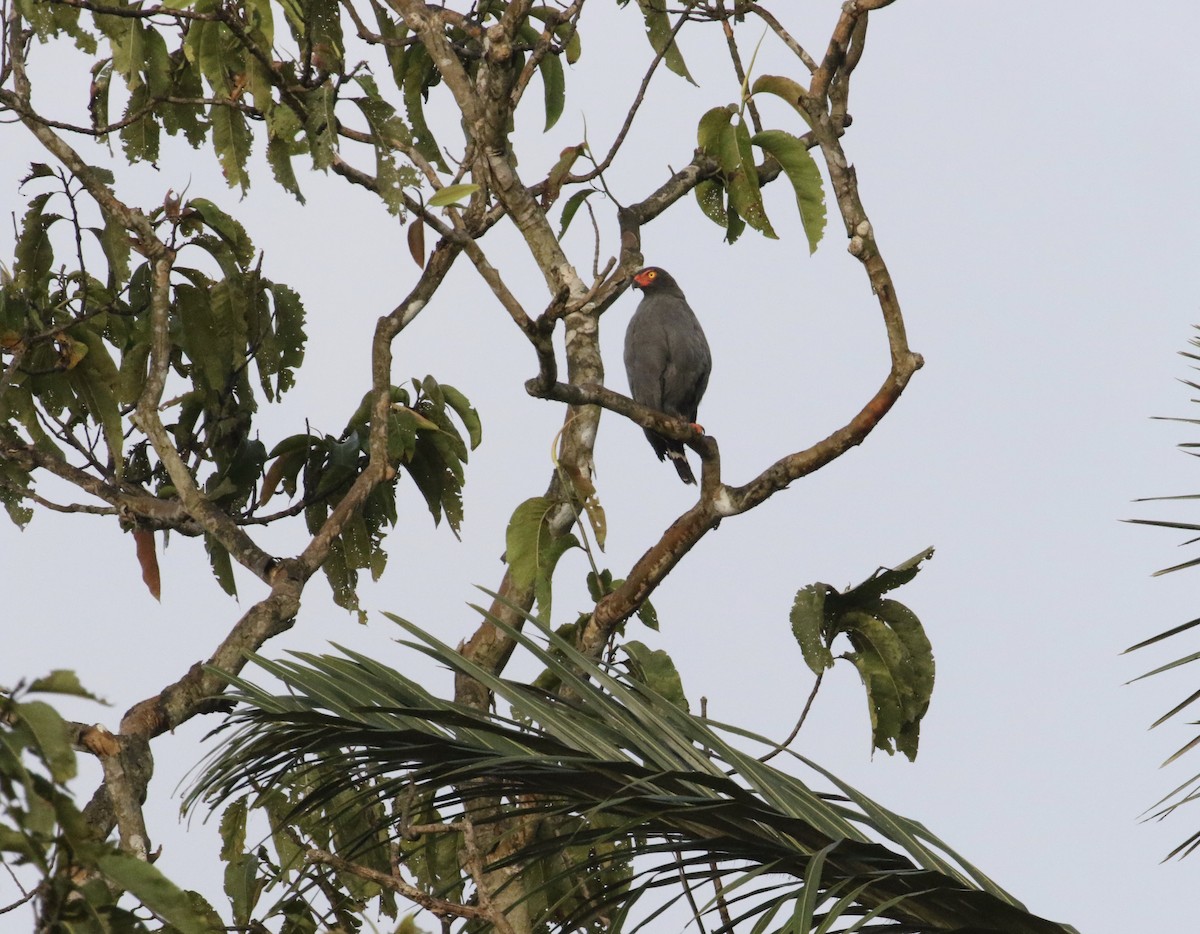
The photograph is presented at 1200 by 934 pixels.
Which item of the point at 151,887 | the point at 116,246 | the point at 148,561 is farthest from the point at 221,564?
the point at 151,887

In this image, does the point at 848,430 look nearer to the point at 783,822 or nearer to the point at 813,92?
the point at 813,92

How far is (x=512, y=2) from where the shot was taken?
360cm

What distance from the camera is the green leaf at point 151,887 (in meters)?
1.18

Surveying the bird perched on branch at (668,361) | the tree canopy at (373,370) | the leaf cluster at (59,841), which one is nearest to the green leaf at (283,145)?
the tree canopy at (373,370)

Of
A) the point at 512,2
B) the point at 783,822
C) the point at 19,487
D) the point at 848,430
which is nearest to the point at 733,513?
the point at 848,430

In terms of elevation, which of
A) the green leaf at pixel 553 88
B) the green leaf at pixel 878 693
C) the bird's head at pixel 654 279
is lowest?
the green leaf at pixel 878 693

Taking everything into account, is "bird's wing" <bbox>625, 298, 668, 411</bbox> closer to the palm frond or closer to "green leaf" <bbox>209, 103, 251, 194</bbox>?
"green leaf" <bbox>209, 103, 251, 194</bbox>

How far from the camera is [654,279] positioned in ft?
24.1

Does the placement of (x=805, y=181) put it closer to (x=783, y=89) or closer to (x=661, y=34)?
(x=783, y=89)

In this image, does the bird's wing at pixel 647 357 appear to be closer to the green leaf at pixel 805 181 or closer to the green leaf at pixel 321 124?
the green leaf at pixel 805 181

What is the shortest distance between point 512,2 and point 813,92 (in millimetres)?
822

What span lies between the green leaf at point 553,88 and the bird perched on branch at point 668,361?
241cm

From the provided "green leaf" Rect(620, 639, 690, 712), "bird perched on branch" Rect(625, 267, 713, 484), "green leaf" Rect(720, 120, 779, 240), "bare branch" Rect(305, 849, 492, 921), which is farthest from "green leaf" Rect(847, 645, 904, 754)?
"bird perched on branch" Rect(625, 267, 713, 484)

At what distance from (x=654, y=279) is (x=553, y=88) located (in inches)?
116
